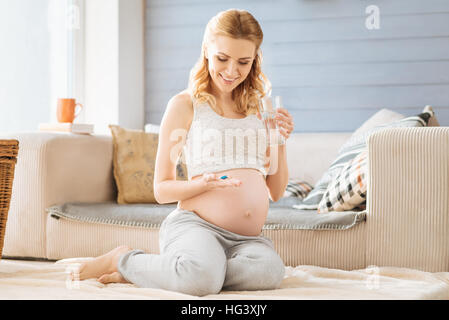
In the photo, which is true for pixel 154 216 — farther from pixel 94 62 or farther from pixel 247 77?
pixel 94 62

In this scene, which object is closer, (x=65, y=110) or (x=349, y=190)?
(x=349, y=190)

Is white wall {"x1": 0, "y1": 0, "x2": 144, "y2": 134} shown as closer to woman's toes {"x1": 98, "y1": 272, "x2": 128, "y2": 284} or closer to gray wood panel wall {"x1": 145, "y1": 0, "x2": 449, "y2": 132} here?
gray wood panel wall {"x1": 145, "y1": 0, "x2": 449, "y2": 132}

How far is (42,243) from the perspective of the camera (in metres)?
2.00

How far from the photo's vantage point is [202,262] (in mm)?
1295

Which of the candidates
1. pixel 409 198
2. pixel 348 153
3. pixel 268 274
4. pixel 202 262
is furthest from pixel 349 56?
pixel 202 262

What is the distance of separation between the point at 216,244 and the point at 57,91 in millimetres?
1900

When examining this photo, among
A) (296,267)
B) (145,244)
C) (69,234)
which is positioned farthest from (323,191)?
(69,234)

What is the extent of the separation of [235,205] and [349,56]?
Result: 5.37 ft

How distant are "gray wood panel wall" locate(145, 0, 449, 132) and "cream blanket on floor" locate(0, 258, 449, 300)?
134 centimetres

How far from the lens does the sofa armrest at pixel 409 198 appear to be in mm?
1643

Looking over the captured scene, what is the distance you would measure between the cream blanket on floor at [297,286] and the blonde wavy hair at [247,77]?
20.0 inches

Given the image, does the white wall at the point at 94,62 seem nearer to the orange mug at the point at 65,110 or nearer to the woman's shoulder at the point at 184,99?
the orange mug at the point at 65,110
